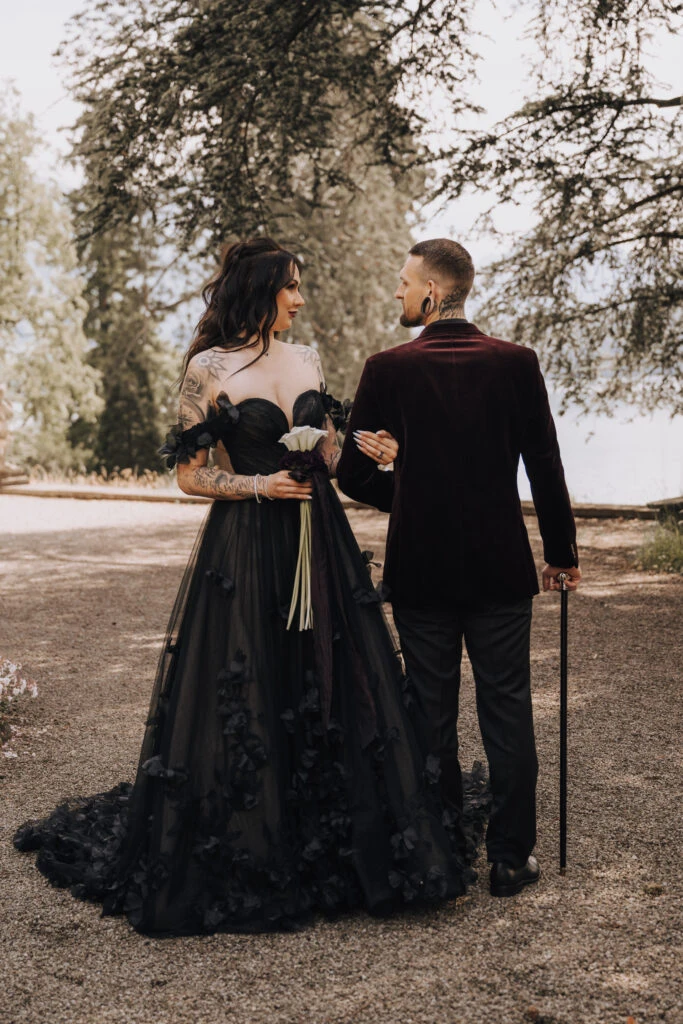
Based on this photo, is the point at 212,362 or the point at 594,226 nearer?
the point at 212,362

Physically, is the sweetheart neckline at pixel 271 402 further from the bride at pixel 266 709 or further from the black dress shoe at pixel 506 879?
the black dress shoe at pixel 506 879

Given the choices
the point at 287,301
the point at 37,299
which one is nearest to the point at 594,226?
the point at 287,301

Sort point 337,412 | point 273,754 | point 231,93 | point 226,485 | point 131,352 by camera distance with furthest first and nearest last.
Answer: point 131,352
point 231,93
point 337,412
point 226,485
point 273,754

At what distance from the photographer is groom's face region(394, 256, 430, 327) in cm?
334

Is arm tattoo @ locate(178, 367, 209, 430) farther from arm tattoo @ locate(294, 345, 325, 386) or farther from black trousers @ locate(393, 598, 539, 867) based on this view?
black trousers @ locate(393, 598, 539, 867)

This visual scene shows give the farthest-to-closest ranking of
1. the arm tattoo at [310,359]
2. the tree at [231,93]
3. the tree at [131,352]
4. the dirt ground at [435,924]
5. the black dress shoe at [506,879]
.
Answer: the tree at [131,352], the tree at [231,93], the arm tattoo at [310,359], the black dress shoe at [506,879], the dirt ground at [435,924]

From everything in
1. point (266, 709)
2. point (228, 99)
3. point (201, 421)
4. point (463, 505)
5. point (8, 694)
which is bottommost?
point (8, 694)

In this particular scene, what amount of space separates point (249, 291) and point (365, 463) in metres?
0.72

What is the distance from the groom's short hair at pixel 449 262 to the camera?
3322 mm

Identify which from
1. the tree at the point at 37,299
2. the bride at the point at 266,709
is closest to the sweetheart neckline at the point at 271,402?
the bride at the point at 266,709

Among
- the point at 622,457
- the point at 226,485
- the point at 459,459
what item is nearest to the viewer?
the point at 459,459

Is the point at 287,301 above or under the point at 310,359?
above

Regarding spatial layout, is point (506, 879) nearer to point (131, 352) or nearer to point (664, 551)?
point (664, 551)

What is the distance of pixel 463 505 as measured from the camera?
333 centimetres
